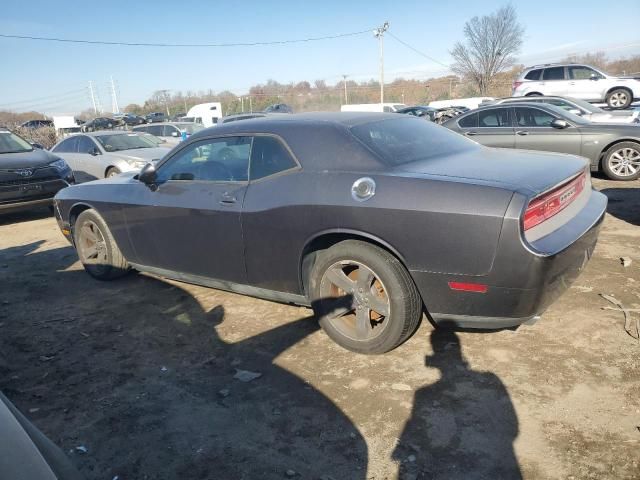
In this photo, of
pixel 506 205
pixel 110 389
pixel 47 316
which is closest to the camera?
pixel 506 205

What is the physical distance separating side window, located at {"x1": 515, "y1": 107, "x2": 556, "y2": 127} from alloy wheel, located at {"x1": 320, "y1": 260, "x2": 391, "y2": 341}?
7.16 m

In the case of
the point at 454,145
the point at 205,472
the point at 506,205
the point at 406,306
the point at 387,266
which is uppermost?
the point at 454,145

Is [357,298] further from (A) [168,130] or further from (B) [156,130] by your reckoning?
(B) [156,130]

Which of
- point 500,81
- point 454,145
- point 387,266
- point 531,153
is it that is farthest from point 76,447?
point 500,81

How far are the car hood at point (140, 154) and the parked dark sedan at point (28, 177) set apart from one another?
5.02 ft

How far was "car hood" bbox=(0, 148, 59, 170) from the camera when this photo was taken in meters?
8.27

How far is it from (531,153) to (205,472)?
304 centimetres

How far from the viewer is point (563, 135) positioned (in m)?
8.66

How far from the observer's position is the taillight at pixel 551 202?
8.64ft

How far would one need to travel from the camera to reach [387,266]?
118 inches

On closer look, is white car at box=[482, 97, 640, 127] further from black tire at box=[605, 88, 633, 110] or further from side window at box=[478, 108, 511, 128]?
black tire at box=[605, 88, 633, 110]

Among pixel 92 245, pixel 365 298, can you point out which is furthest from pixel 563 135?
pixel 92 245

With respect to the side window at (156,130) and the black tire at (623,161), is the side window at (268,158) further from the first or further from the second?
the side window at (156,130)

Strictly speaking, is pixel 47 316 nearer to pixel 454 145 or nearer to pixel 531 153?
pixel 454 145
